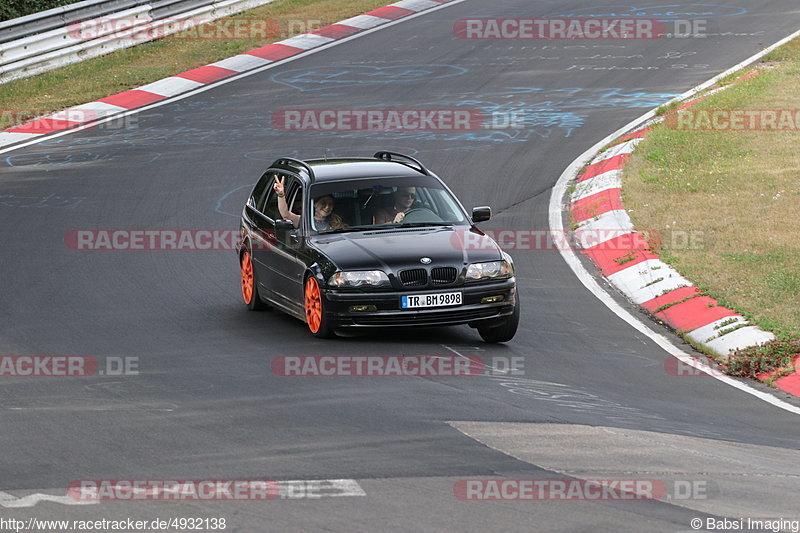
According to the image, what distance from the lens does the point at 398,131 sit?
2288cm

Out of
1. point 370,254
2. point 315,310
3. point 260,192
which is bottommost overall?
point 315,310

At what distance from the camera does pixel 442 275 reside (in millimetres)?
11523

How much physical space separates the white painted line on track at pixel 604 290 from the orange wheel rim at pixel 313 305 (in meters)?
3.49

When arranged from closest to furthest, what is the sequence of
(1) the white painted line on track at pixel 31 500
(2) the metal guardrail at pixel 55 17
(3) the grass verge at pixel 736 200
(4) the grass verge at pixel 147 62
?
1. (1) the white painted line on track at pixel 31 500
2. (3) the grass verge at pixel 736 200
3. (4) the grass verge at pixel 147 62
4. (2) the metal guardrail at pixel 55 17

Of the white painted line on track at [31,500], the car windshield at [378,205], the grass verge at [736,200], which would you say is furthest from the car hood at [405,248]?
the white painted line on track at [31,500]

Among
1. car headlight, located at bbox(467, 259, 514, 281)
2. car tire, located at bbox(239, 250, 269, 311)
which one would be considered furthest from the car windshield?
car tire, located at bbox(239, 250, 269, 311)

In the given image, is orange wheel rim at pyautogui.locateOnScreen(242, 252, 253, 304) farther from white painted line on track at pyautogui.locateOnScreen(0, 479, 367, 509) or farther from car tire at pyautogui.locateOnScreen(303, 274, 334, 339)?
white painted line on track at pyautogui.locateOnScreen(0, 479, 367, 509)

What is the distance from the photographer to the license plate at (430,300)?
1141 centimetres

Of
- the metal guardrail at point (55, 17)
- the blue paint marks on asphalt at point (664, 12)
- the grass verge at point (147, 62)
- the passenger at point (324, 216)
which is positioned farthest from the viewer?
the blue paint marks on asphalt at point (664, 12)

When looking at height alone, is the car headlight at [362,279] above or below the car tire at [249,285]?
above

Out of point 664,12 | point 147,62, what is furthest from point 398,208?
point 664,12

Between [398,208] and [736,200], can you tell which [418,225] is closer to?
[398,208]

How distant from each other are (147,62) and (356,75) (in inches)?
188

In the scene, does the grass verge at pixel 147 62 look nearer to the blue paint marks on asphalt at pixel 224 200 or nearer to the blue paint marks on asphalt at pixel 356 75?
the blue paint marks on asphalt at pixel 356 75
